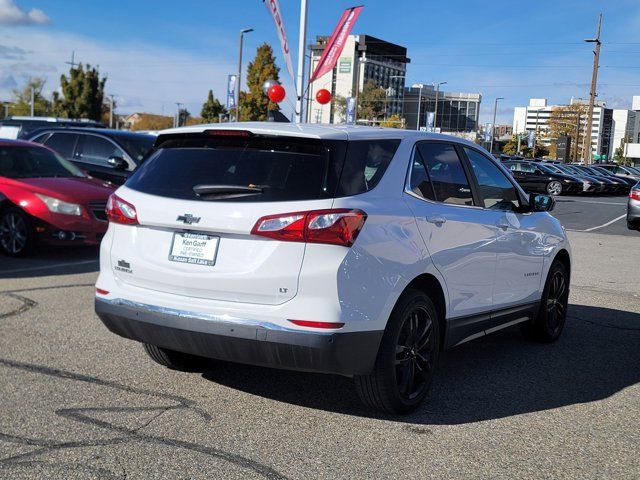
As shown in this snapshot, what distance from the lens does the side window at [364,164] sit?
4.16m

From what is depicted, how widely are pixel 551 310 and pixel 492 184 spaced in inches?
60.9

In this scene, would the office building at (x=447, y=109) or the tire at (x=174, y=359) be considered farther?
the office building at (x=447, y=109)

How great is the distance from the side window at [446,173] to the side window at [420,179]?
46 millimetres

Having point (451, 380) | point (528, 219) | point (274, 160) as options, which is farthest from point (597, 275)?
point (274, 160)

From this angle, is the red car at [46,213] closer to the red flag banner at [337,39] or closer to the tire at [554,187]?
the red flag banner at [337,39]

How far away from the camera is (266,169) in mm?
4211

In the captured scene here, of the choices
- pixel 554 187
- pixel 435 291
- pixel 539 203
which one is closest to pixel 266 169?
pixel 435 291

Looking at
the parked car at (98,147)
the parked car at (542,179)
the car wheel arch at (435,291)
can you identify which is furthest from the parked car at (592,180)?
the car wheel arch at (435,291)

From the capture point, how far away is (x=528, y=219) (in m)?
6.16

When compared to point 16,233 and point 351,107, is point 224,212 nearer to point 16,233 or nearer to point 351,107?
point 16,233

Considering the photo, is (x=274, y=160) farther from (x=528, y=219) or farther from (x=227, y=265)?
(x=528, y=219)

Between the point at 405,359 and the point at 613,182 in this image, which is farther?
the point at 613,182

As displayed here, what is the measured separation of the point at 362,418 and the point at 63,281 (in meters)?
5.20

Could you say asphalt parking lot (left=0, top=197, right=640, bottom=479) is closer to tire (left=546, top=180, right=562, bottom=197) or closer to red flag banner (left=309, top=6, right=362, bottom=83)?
red flag banner (left=309, top=6, right=362, bottom=83)
